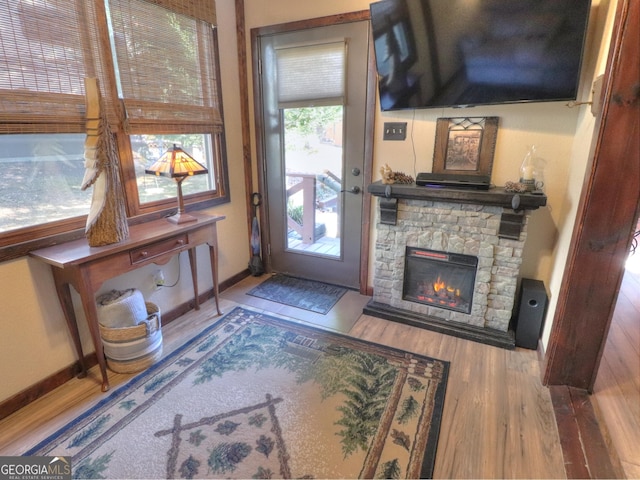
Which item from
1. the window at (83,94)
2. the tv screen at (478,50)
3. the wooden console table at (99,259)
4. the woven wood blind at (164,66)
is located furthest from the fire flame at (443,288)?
the woven wood blind at (164,66)

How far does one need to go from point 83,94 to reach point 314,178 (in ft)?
5.77

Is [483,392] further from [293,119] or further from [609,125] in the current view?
[293,119]

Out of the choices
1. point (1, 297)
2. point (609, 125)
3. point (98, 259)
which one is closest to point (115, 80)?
point (98, 259)

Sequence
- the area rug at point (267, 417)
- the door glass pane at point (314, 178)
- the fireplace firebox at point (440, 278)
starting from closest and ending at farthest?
the area rug at point (267, 417)
the fireplace firebox at point (440, 278)
the door glass pane at point (314, 178)

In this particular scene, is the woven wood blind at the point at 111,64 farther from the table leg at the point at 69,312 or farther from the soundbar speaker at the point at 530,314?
the soundbar speaker at the point at 530,314

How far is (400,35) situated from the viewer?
219cm

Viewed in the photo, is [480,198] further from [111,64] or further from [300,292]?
[111,64]

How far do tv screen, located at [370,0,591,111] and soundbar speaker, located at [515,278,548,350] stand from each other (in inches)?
46.2

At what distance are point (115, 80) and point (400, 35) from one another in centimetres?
178

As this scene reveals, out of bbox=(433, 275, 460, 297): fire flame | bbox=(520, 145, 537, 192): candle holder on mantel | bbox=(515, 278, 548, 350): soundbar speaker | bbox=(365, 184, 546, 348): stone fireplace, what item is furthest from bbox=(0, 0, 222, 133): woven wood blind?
bbox=(515, 278, 548, 350): soundbar speaker

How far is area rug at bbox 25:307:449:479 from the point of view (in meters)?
1.50

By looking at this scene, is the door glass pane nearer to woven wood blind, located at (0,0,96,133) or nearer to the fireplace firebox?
the fireplace firebox

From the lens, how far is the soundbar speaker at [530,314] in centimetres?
222

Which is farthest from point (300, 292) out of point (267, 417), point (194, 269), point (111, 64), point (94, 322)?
point (111, 64)
